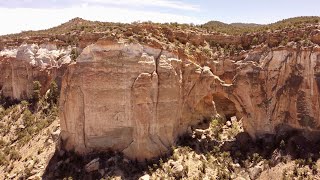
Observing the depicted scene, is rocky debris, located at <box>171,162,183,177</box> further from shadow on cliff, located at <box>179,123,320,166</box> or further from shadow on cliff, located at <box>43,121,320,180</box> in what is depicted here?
shadow on cliff, located at <box>179,123,320,166</box>

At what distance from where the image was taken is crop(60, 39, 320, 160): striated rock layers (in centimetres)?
4222

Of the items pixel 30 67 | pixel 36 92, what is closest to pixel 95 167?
pixel 36 92

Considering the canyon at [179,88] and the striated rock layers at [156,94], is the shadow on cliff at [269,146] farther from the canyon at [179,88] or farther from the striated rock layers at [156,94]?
the striated rock layers at [156,94]

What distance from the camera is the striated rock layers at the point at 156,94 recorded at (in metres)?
42.2

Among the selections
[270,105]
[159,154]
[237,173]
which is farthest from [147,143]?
[270,105]

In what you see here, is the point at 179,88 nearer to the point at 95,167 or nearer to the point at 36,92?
the point at 95,167

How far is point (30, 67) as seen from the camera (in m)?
64.4

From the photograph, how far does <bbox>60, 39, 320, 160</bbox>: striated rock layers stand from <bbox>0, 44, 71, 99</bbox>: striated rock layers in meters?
19.0

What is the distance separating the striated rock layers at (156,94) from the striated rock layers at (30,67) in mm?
19034

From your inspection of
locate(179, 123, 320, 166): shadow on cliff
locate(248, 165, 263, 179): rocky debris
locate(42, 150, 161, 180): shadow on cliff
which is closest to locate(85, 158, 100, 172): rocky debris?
locate(42, 150, 161, 180): shadow on cliff

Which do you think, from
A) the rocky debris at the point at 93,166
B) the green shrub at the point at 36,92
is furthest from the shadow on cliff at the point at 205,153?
the green shrub at the point at 36,92

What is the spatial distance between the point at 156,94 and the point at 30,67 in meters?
27.1

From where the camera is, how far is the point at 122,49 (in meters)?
42.7

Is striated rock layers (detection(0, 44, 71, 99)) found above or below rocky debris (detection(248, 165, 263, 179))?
above
